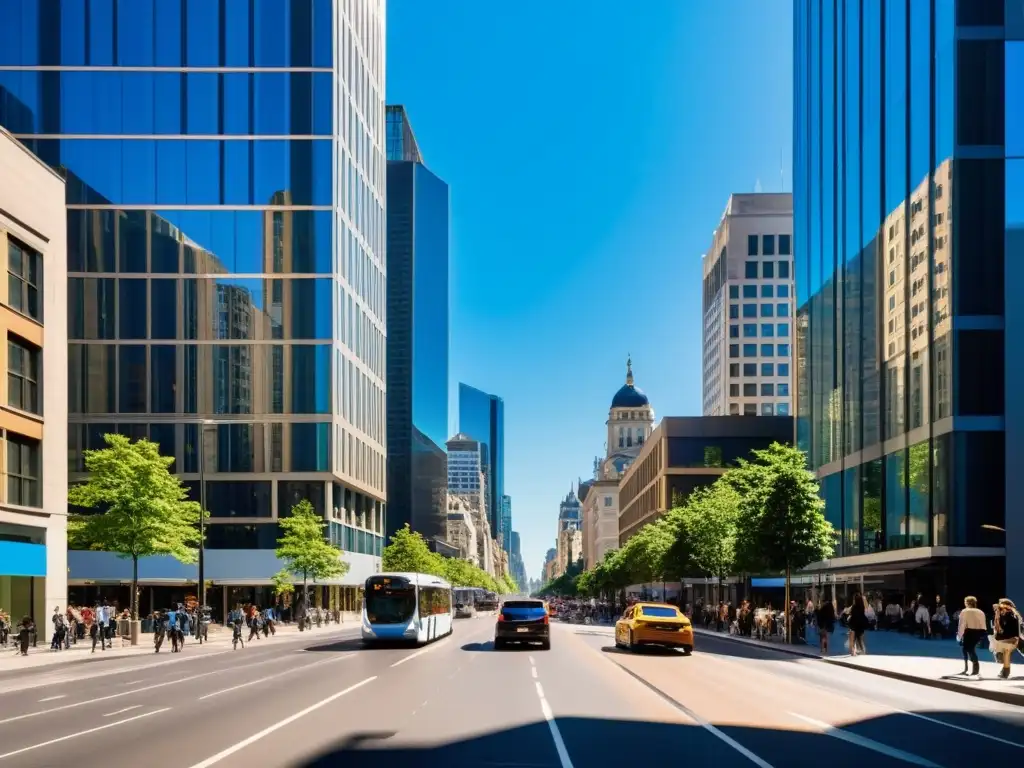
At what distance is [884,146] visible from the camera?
5509 centimetres

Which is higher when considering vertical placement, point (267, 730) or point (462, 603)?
point (267, 730)

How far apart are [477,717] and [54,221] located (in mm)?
36946

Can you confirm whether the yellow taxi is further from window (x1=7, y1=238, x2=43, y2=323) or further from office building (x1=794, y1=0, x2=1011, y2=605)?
window (x1=7, y1=238, x2=43, y2=323)

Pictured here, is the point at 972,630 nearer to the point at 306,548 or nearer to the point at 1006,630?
the point at 1006,630

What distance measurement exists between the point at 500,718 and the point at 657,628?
19.2 meters

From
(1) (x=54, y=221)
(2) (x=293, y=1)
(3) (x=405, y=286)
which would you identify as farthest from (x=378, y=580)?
(3) (x=405, y=286)

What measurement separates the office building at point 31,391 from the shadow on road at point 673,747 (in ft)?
101

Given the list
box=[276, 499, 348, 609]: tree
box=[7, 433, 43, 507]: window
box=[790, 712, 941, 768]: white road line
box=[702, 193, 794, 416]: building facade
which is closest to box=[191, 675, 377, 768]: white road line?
box=[790, 712, 941, 768]: white road line

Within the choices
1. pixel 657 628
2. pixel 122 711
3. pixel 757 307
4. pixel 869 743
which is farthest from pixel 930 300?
pixel 757 307

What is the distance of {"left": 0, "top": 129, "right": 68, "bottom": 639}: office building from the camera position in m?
42.6

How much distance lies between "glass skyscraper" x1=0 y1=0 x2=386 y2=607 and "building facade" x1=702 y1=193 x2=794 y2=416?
7495 centimetres

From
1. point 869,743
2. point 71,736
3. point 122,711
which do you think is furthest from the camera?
point 122,711

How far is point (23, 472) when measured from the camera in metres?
44.0

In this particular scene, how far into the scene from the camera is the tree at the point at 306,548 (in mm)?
→ 72375
